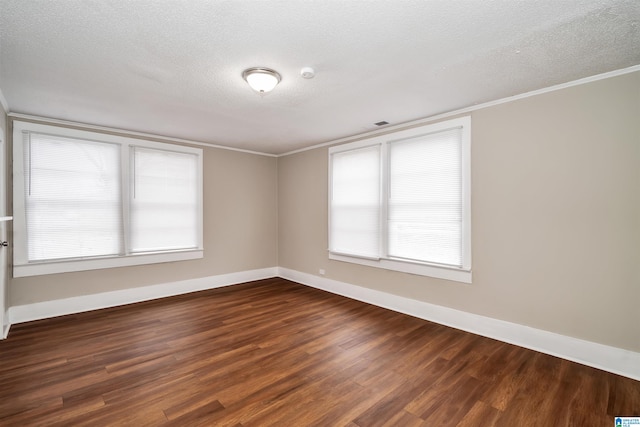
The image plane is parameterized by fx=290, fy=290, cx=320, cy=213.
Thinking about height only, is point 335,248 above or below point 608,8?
below

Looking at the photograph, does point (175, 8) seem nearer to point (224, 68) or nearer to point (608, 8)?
point (224, 68)

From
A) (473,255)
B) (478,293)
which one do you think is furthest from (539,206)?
(478,293)

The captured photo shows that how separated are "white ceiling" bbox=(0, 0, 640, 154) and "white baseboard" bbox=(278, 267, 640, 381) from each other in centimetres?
248

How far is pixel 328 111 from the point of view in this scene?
3.59m

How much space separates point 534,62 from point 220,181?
4.84m

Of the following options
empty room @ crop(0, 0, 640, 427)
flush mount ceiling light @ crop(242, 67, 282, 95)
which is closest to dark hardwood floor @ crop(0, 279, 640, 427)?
empty room @ crop(0, 0, 640, 427)

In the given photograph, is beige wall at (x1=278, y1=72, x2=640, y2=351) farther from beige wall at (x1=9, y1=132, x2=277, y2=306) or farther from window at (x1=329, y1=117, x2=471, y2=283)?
beige wall at (x1=9, y1=132, x2=277, y2=306)

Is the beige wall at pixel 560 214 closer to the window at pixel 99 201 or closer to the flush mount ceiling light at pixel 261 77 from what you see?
the flush mount ceiling light at pixel 261 77

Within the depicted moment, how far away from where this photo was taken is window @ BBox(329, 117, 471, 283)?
3578mm

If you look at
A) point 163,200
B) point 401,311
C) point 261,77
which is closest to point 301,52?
point 261,77

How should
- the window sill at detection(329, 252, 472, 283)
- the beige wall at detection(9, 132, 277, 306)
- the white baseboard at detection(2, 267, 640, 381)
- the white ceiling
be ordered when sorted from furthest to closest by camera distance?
the beige wall at detection(9, 132, 277, 306) → the window sill at detection(329, 252, 472, 283) → the white baseboard at detection(2, 267, 640, 381) → the white ceiling

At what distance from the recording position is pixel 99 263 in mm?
4215

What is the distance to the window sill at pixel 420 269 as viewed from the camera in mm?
3518
